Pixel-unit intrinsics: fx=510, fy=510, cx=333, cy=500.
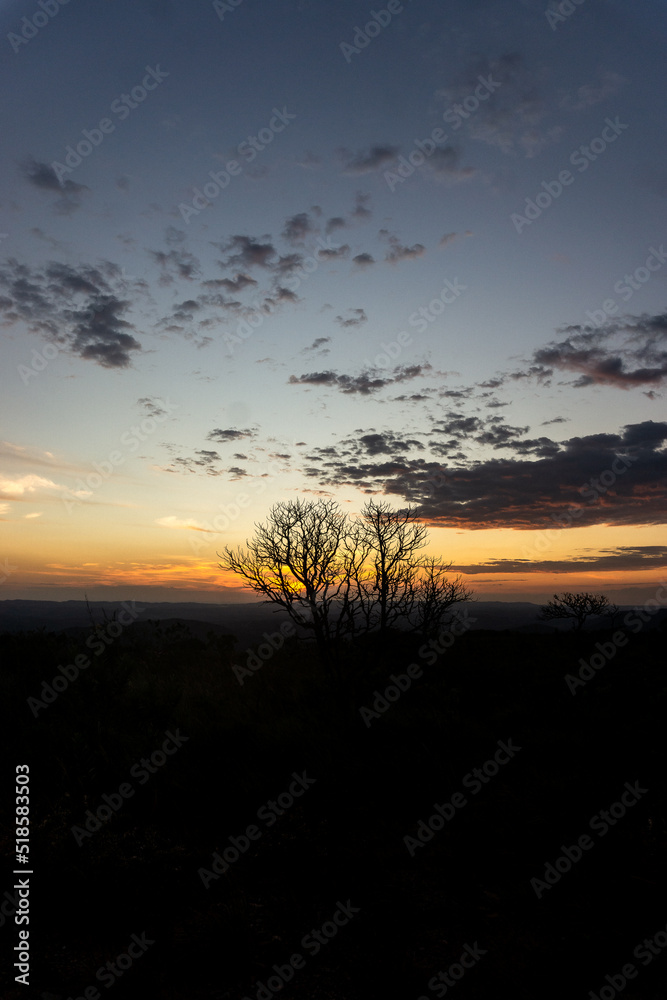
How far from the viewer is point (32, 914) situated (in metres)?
5.46

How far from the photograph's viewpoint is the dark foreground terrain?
186 inches

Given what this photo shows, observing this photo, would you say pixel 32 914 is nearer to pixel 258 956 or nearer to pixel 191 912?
pixel 191 912

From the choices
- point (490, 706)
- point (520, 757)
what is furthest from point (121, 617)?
point (520, 757)

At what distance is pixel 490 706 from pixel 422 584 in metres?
3.97

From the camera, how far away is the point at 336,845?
692 centimetres

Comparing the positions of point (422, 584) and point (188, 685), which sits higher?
point (422, 584)

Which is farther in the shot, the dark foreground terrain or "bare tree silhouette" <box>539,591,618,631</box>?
"bare tree silhouette" <box>539,591,618,631</box>

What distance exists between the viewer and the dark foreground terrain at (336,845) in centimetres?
473

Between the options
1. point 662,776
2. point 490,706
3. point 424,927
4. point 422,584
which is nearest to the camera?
point 424,927

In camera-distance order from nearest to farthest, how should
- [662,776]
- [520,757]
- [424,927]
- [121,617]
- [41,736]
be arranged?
[424,927] < [662,776] < [520,757] < [41,736] < [121,617]

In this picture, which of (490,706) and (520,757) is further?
(490,706)

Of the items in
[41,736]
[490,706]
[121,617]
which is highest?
[121,617]

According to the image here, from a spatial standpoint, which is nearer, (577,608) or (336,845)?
(336,845)

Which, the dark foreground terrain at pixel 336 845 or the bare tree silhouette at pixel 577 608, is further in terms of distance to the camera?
the bare tree silhouette at pixel 577 608
